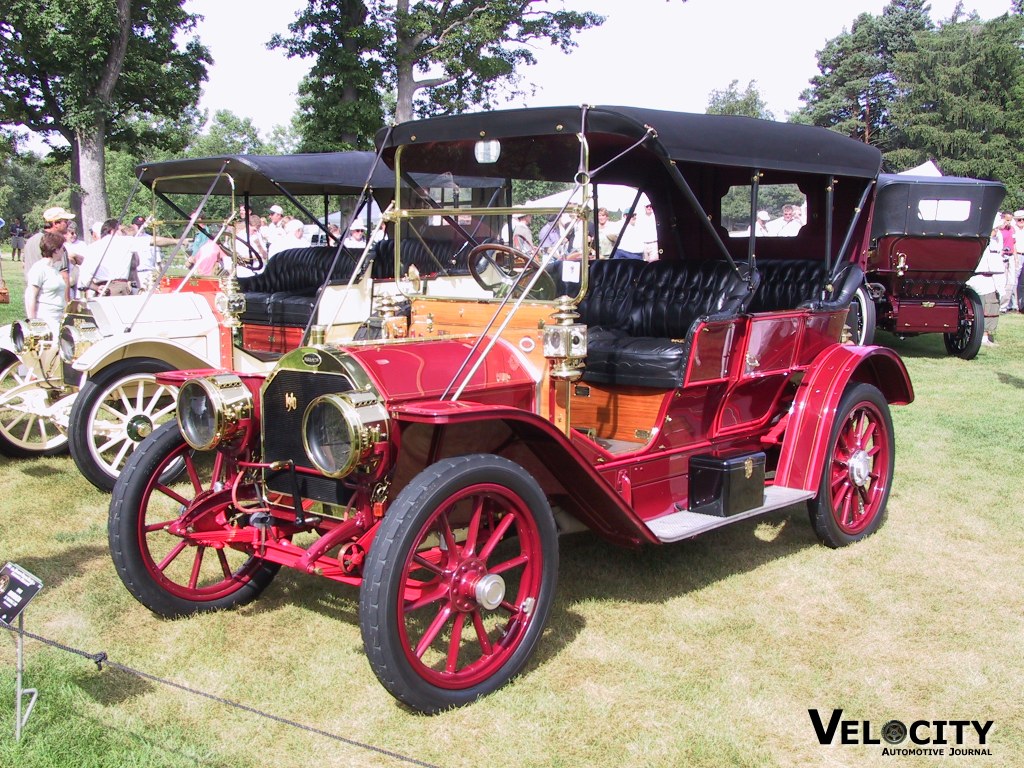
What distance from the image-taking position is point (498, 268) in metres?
4.10

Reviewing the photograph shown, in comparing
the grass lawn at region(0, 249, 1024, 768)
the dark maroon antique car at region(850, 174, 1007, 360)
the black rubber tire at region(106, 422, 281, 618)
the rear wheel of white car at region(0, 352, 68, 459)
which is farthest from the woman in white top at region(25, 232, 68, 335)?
the dark maroon antique car at region(850, 174, 1007, 360)

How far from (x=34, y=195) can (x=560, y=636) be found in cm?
6704

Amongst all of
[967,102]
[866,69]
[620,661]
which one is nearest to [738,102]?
[866,69]

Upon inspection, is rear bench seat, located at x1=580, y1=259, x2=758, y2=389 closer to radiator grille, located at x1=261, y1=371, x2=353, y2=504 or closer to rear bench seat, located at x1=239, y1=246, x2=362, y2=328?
radiator grille, located at x1=261, y1=371, x2=353, y2=504

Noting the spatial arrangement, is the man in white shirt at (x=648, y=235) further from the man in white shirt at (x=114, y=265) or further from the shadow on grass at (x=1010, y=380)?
the man in white shirt at (x=114, y=265)

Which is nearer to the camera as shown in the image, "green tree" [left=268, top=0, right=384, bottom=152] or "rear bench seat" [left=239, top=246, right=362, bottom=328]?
"rear bench seat" [left=239, top=246, right=362, bottom=328]

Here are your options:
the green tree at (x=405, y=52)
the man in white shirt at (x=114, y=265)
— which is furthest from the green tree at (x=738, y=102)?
the man in white shirt at (x=114, y=265)

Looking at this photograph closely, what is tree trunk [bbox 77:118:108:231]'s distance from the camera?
1747 centimetres

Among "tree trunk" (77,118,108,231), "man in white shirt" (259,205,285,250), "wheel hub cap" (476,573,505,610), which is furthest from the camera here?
"tree trunk" (77,118,108,231)

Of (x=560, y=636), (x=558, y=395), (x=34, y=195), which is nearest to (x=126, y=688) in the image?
(x=560, y=636)

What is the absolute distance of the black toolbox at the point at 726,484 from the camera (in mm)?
3947

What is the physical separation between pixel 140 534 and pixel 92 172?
17.3m

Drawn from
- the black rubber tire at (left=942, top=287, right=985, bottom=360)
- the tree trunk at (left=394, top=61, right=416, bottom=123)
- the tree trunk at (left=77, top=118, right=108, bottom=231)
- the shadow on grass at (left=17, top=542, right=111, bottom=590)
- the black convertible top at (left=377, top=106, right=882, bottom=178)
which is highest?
the tree trunk at (left=394, top=61, right=416, bottom=123)

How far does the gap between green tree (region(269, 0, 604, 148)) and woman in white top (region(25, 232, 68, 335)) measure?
410 inches
